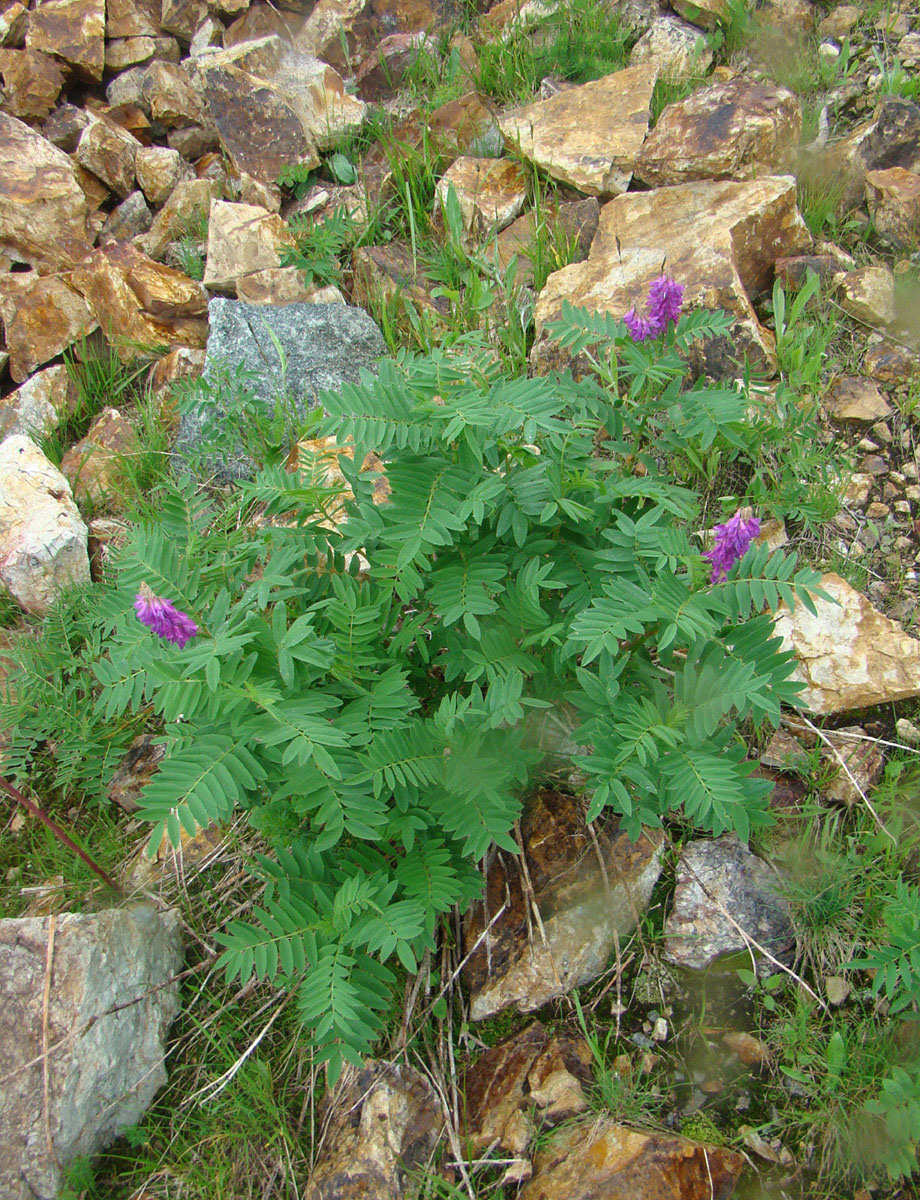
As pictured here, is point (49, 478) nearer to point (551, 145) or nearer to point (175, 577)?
point (175, 577)

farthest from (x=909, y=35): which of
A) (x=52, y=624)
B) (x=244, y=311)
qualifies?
(x=52, y=624)

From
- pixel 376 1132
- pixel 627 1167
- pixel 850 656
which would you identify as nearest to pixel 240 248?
pixel 850 656

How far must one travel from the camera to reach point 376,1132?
1989 millimetres

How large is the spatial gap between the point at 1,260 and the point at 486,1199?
471 centimetres

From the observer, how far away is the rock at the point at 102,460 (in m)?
3.62

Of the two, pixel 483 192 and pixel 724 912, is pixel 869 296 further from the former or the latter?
pixel 724 912

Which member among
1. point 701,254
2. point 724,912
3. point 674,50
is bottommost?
point 724,912

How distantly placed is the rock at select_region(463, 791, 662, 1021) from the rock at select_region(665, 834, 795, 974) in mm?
99

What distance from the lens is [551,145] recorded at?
4.03 meters

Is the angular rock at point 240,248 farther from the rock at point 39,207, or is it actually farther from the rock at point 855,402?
the rock at point 855,402

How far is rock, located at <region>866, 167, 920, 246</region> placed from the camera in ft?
11.2

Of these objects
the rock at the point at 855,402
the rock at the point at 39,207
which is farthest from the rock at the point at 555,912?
the rock at the point at 39,207

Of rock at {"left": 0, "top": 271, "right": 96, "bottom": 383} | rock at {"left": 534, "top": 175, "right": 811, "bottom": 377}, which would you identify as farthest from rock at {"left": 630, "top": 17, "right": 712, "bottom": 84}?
rock at {"left": 0, "top": 271, "right": 96, "bottom": 383}

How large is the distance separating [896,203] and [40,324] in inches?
154
